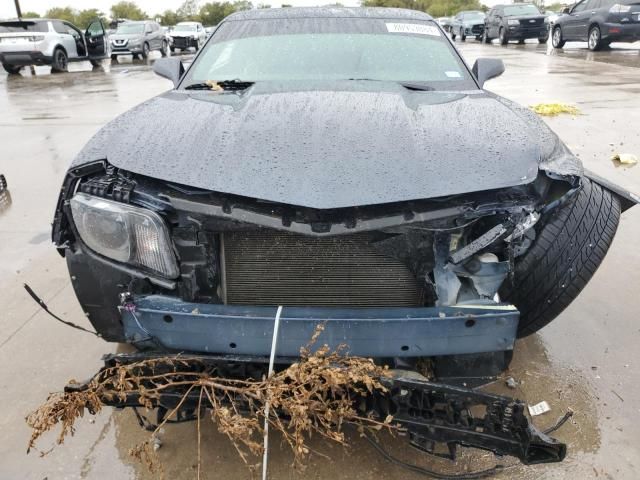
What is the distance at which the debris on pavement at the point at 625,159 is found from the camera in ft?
17.7

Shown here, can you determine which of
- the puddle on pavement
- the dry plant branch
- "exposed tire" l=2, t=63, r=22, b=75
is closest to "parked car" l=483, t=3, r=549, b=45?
"exposed tire" l=2, t=63, r=22, b=75

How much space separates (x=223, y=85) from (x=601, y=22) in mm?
16629

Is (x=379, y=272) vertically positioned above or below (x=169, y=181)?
below

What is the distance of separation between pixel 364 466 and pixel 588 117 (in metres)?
7.25

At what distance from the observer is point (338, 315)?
175cm

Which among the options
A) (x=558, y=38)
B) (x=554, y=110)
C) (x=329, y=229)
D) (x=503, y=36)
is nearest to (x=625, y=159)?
Result: (x=554, y=110)

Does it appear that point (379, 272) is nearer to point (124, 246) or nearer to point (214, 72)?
point (124, 246)

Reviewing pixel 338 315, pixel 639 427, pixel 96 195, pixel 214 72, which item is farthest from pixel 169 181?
pixel 639 427

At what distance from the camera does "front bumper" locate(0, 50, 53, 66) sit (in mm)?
14828

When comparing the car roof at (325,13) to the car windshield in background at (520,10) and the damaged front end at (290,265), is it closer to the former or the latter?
the damaged front end at (290,265)

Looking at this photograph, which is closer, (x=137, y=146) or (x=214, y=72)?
(x=137, y=146)

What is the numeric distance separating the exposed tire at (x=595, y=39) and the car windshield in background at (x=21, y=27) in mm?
16401

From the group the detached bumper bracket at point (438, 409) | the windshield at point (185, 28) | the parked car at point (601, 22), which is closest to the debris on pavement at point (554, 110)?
the detached bumper bracket at point (438, 409)

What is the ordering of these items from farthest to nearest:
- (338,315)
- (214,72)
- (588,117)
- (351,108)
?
(588,117) → (214,72) → (351,108) → (338,315)
